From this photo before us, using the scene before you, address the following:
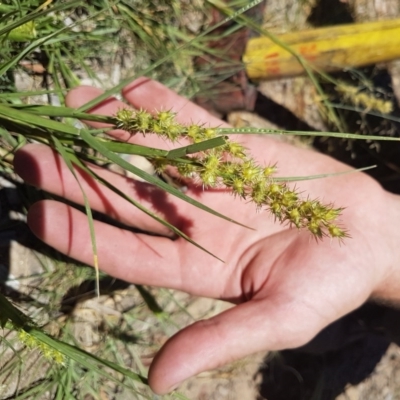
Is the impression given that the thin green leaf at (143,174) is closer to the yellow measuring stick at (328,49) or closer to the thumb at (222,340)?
the thumb at (222,340)

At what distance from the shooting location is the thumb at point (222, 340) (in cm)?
99

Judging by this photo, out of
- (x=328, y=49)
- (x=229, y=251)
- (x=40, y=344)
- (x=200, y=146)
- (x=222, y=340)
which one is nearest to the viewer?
→ (x=200, y=146)

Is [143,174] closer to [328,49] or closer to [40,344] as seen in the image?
[40,344]

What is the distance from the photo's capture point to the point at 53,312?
1326 millimetres

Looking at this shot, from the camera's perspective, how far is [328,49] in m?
1.45

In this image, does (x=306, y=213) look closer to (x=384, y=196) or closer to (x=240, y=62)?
(x=384, y=196)

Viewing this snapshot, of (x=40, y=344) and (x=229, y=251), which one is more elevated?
(x=40, y=344)

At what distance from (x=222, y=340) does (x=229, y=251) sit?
245 millimetres

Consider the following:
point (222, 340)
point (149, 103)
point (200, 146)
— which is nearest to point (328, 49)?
point (149, 103)

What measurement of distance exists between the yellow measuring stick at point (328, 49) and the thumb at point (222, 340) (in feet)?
2.42

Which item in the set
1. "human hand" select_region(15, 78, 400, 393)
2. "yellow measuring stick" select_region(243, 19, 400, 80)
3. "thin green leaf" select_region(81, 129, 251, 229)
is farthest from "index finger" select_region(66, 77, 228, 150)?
"thin green leaf" select_region(81, 129, 251, 229)

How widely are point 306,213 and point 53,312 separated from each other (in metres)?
0.90

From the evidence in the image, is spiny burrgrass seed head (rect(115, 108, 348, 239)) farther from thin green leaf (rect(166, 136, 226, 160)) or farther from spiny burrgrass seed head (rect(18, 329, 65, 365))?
spiny burrgrass seed head (rect(18, 329, 65, 365))


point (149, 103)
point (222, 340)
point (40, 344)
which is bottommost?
point (222, 340)
